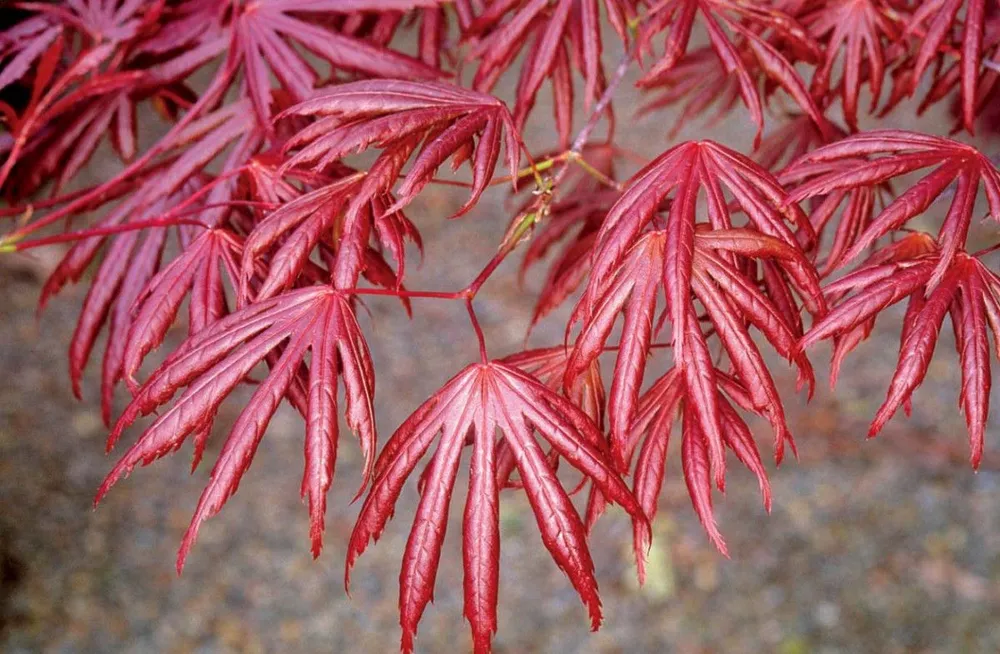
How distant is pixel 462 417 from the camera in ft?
2.77

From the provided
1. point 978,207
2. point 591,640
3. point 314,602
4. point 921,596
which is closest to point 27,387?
point 314,602

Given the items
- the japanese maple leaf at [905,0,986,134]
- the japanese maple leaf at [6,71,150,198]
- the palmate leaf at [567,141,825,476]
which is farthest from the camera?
the japanese maple leaf at [6,71,150,198]

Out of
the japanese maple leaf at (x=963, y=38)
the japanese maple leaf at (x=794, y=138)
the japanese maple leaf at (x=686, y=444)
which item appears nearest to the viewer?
the japanese maple leaf at (x=686, y=444)

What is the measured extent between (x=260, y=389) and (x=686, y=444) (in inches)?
17.4

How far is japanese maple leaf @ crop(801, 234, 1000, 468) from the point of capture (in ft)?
2.63

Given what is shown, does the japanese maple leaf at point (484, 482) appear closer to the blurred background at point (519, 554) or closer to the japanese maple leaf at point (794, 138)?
the japanese maple leaf at point (794, 138)

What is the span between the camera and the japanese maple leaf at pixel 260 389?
0.79 m

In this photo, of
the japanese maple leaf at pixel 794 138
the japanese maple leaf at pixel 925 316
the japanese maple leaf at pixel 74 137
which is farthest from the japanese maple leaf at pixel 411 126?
the japanese maple leaf at pixel 794 138

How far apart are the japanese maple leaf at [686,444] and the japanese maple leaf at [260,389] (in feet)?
1.02

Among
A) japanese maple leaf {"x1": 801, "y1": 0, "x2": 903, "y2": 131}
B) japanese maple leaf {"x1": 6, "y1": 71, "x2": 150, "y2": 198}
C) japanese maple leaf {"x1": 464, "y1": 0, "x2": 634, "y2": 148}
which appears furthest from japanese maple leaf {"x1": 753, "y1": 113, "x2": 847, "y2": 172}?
japanese maple leaf {"x1": 6, "y1": 71, "x2": 150, "y2": 198}

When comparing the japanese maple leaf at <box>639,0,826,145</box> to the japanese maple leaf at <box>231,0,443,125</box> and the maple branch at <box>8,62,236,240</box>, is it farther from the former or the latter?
the maple branch at <box>8,62,236,240</box>

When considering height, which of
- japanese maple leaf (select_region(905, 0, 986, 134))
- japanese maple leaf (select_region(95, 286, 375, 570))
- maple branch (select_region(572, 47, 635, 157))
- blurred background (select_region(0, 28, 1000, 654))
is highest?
japanese maple leaf (select_region(905, 0, 986, 134))

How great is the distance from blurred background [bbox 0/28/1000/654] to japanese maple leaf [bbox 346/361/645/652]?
1616 mm

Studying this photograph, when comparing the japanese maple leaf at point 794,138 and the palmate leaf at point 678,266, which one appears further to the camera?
the japanese maple leaf at point 794,138
